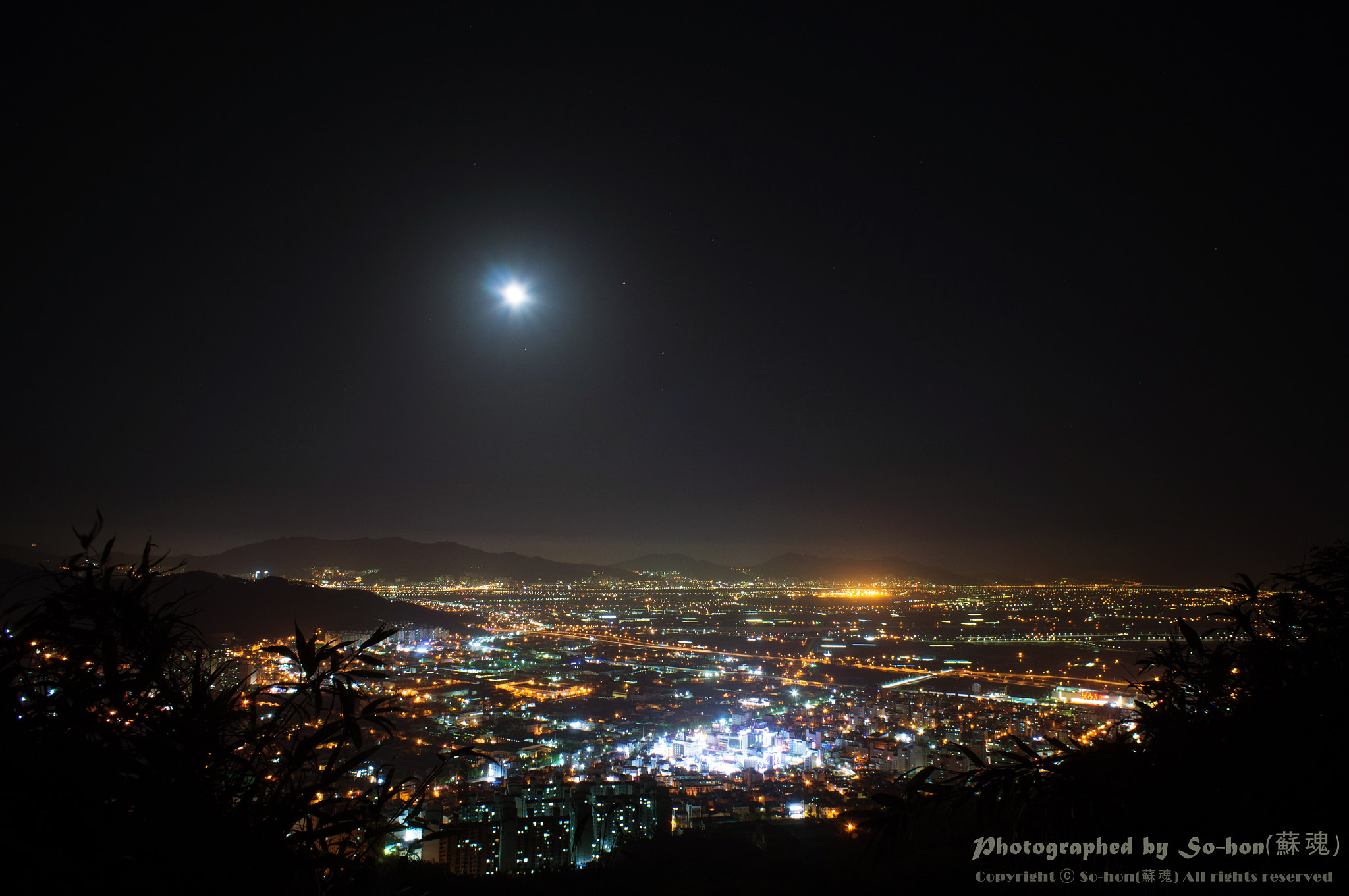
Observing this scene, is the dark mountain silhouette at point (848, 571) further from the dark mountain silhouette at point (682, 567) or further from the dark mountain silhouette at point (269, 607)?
the dark mountain silhouette at point (269, 607)

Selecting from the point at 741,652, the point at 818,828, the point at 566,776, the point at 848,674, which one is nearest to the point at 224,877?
the point at 818,828

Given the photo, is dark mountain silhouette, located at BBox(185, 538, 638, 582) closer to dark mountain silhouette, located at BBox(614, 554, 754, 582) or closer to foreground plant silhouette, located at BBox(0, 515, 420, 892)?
dark mountain silhouette, located at BBox(614, 554, 754, 582)

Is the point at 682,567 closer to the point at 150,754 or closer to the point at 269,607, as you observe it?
the point at 269,607

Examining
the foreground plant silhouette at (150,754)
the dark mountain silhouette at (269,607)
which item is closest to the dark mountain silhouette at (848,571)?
the dark mountain silhouette at (269,607)

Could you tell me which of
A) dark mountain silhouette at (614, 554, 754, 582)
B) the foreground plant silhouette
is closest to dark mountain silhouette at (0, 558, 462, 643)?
the foreground plant silhouette

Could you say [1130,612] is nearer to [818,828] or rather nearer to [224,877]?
[818,828]

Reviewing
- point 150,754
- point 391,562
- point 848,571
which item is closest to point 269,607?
point 150,754
